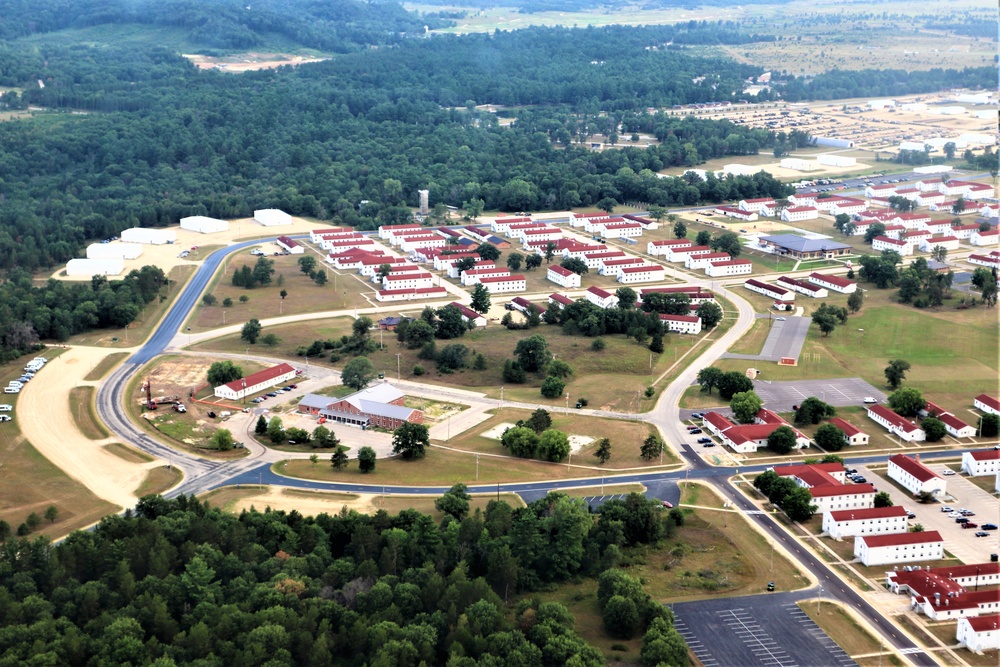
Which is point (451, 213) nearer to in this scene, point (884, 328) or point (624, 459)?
point (884, 328)

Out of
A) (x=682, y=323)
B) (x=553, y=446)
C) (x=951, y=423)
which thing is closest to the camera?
(x=553, y=446)

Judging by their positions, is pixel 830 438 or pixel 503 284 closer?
pixel 830 438

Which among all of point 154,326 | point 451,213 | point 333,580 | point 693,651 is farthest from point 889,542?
point 451,213

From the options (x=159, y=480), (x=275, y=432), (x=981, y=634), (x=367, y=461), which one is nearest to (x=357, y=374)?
(x=275, y=432)

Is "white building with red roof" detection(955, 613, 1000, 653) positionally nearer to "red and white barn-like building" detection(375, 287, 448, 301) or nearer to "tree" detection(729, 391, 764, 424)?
"tree" detection(729, 391, 764, 424)

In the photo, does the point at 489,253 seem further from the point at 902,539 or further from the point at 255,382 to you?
the point at 902,539

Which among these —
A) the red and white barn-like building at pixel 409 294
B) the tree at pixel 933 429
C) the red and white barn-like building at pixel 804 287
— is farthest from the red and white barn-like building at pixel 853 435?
the red and white barn-like building at pixel 409 294
